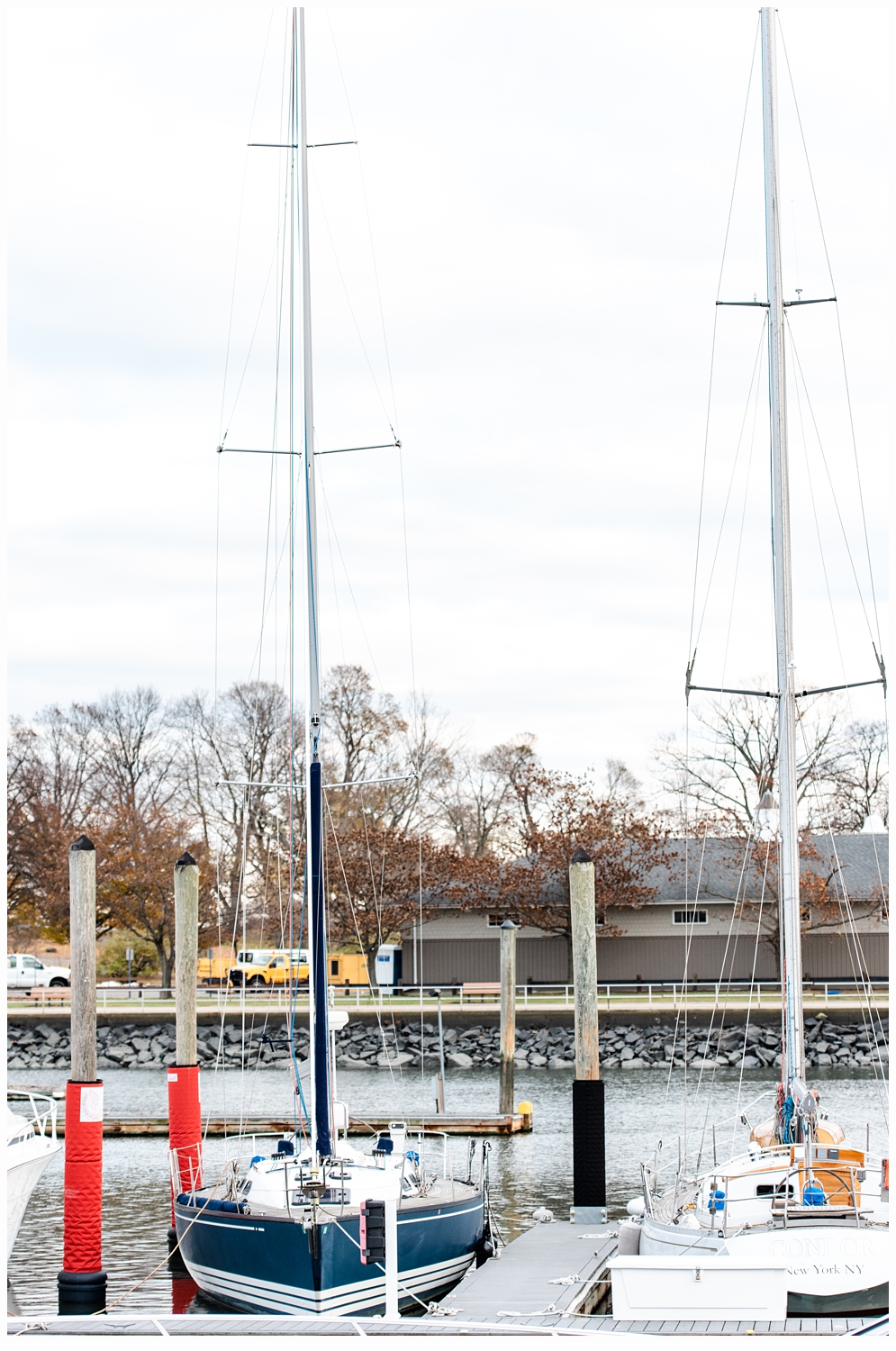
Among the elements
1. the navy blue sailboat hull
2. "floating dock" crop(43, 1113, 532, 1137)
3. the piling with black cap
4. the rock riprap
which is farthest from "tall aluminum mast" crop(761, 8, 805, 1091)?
the rock riprap

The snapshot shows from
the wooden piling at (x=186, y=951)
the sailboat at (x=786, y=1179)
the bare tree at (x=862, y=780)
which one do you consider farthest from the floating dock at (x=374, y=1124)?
the bare tree at (x=862, y=780)

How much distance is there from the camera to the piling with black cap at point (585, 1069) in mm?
19172

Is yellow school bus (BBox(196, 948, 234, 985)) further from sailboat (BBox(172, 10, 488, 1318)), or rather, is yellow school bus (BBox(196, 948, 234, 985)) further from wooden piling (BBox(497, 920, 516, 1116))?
sailboat (BBox(172, 10, 488, 1318))

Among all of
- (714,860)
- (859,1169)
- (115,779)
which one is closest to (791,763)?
(859,1169)

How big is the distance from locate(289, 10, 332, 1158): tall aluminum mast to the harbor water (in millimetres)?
3130

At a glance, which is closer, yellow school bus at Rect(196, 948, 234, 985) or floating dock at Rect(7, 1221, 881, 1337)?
floating dock at Rect(7, 1221, 881, 1337)

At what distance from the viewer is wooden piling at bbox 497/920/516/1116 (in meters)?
32.1

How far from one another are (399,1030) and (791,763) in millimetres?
32307

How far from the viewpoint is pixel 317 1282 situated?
15.3m

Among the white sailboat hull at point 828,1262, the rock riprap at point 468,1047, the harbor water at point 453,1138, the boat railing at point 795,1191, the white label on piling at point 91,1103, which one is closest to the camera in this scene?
the white sailboat hull at point 828,1262

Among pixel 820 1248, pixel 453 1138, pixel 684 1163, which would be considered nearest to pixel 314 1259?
pixel 820 1248

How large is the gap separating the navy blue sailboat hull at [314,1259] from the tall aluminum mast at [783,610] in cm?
440

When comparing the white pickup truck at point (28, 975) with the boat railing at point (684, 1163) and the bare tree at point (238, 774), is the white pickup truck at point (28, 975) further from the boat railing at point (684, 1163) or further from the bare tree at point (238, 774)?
the boat railing at point (684, 1163)

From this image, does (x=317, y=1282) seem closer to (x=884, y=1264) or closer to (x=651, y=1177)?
(x=651, y=1177)
